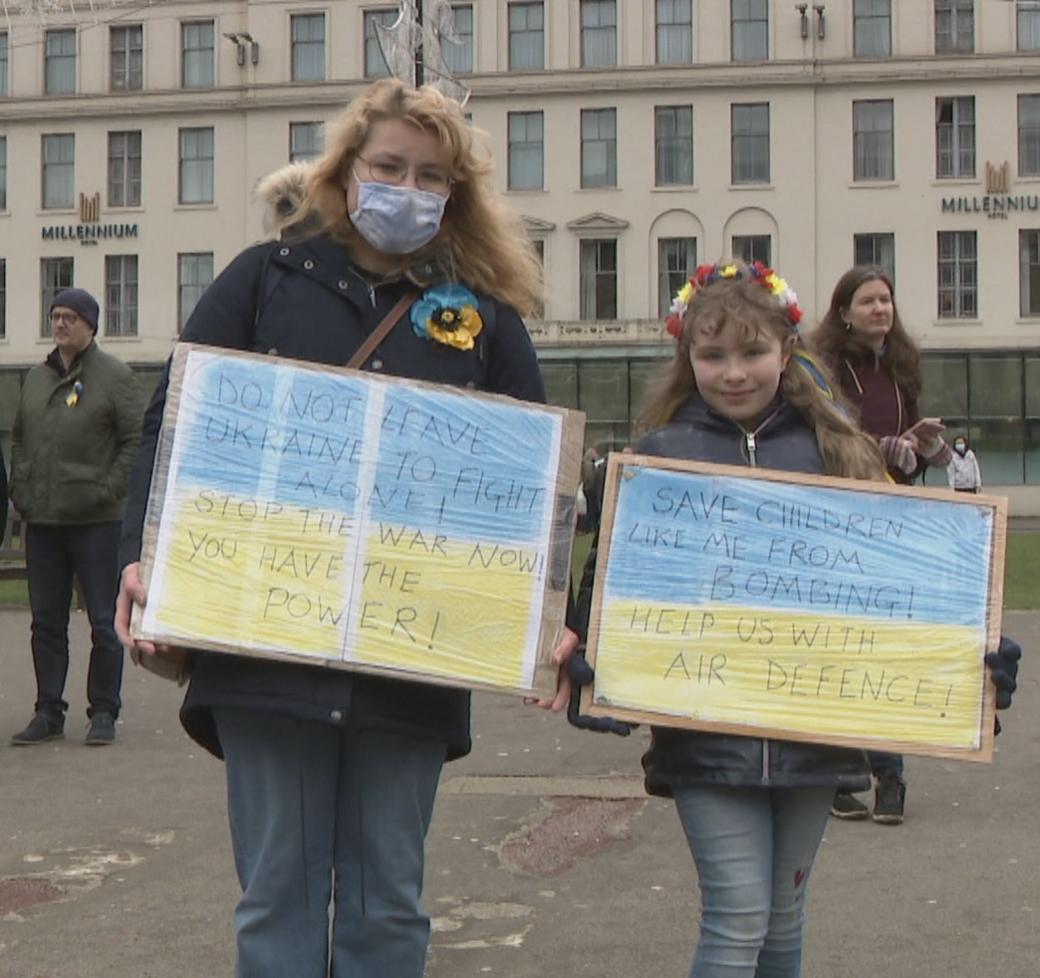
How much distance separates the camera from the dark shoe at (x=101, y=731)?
8.38m

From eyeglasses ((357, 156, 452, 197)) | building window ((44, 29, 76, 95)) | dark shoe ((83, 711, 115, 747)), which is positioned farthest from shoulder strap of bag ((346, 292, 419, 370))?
building window ((44, 29, 76, 95))

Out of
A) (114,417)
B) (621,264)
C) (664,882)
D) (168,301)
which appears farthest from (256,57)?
(664,882)

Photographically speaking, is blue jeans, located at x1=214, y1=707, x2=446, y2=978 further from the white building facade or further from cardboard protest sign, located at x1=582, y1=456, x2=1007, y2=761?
the white building facade

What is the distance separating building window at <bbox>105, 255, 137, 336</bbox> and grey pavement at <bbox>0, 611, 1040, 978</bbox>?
44.8m

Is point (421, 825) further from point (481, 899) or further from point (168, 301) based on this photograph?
point (168, 301)

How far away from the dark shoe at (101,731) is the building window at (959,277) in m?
41.6

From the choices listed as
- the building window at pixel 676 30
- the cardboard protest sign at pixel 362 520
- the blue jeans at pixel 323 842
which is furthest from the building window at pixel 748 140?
the blue jeans at pixel 323 842

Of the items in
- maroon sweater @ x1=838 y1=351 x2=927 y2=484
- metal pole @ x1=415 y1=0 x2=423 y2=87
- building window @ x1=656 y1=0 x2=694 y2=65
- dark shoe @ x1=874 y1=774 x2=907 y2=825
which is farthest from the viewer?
building window @ x1=656 y1=0 x2=694 y2=65

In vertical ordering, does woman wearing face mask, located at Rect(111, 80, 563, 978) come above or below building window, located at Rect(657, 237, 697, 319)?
below

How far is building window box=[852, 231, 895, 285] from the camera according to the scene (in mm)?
48031

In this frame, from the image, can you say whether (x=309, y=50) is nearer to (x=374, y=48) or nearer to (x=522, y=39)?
(x=374, y=48)

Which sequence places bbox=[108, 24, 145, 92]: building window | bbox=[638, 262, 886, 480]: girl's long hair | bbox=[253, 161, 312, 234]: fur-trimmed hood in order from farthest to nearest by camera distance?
bbox=[108, 24, 145, 92]: building window → bbox=[253, 161, 312, 234]: fur-trimmed hood → bbox=[638, 262, 886, 480]: girl's long hair

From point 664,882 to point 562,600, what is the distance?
2.36 m

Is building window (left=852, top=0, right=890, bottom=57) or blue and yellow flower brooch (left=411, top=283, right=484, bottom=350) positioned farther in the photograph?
building window (left=852, top=0, right=890, bottom=57)
